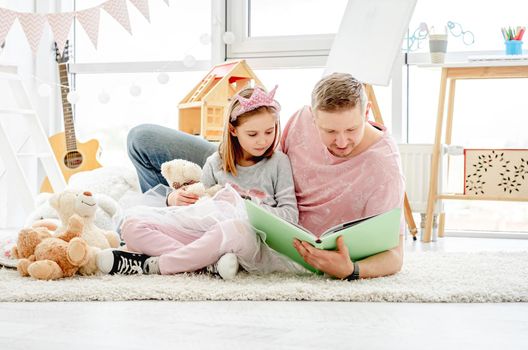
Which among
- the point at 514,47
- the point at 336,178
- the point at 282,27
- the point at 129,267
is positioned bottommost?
the point at 129,267

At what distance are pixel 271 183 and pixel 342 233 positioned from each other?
0.39 metres

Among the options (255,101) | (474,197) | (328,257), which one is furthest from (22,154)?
(328,257)

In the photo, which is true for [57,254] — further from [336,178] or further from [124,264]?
[336,178]

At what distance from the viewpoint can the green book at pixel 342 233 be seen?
1731mm

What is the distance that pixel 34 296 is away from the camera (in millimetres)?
1645

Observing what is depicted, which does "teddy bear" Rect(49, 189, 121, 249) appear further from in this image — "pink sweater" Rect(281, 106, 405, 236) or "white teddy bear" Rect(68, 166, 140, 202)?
"white teddy bear" Rect(68, 166, 140, 202)

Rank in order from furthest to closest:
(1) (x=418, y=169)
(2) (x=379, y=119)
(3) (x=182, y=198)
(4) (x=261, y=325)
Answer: (1) (x=418, y=169) → (2) (x=379, y=119) → (3) (x=182, y=198) → (4) (x=261, y=325)

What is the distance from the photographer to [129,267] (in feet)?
6.30

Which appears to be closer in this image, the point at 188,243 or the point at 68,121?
the point at 188,243

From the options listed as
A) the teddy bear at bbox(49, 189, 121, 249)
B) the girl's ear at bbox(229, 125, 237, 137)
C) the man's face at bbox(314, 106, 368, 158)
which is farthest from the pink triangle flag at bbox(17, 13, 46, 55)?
the man's face at bbox(314, 106, 368, 158)

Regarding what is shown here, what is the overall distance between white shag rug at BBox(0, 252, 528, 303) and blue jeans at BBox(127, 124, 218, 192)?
636 mm

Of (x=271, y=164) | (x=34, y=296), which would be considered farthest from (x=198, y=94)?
(x=34, y=296)

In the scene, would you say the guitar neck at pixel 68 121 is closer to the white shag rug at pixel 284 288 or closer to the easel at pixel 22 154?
the easel at pixel 22 154

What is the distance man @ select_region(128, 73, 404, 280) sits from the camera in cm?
180
